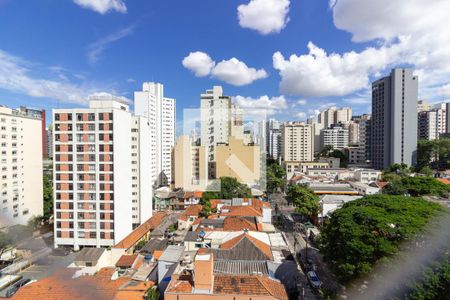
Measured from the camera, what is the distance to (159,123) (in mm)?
15523

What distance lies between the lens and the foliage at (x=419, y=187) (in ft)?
28.0

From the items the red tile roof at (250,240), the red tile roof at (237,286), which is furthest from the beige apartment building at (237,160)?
the red tile roof at (237,286)

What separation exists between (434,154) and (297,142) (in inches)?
378

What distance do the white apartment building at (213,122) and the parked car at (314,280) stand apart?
29.9 ft

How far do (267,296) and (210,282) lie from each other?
772 millimetres

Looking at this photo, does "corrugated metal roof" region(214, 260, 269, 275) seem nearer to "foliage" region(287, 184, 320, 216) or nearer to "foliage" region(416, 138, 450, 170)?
"foliage" region(287, 184, 320, 216)

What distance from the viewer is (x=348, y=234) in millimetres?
4168

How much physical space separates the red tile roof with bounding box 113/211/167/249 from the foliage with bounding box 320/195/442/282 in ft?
15.7

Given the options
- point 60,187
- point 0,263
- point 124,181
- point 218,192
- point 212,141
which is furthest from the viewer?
point 212,141

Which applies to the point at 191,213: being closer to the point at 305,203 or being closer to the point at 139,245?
the point at 139,245

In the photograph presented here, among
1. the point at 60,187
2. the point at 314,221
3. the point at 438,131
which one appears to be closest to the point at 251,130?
the point at 314,221

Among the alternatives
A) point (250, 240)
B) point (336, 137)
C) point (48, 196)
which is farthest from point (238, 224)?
point (336, 137)

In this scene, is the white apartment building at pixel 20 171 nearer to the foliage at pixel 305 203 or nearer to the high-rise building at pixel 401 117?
the foliage at pixel 305 203

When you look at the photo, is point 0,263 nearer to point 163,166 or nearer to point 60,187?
point 60,187
